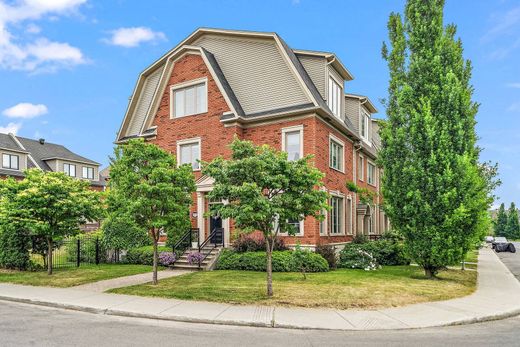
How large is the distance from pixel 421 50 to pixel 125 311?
14556 millimetres

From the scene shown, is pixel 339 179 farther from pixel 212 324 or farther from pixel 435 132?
pixel 212 324

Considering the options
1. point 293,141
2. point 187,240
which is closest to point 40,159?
point 187,240

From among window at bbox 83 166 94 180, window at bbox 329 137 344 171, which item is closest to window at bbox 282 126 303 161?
window at bbox 329 137 344 171

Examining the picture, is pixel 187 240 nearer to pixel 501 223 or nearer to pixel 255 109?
pixel 255 109

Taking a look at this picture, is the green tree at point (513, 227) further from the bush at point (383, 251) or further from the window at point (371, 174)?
the bush at point (383, 251)

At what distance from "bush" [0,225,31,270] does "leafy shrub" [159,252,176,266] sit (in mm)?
6119

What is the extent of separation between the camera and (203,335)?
26.0 feet

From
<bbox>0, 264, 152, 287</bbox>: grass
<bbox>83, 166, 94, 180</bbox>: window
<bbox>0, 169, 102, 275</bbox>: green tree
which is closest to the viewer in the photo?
<bbox>0, 264, 152, 287</bbox>: grass

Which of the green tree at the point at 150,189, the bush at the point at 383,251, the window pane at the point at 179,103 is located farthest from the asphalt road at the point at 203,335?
the window pane at the point at 179,103

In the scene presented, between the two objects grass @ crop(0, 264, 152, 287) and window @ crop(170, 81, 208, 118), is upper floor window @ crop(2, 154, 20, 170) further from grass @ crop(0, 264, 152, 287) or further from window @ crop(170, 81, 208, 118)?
window @ crop(170, 81, 208, 118)

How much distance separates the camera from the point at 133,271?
17344 millimetres

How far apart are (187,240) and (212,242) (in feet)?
4.22

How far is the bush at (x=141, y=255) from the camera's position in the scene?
1978 cm

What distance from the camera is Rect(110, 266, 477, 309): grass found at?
1091 centimetres
